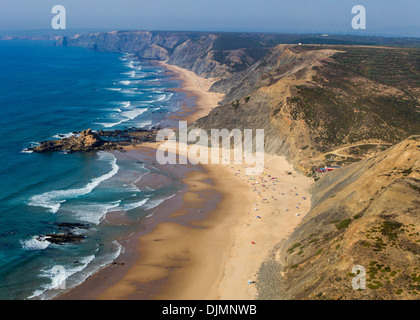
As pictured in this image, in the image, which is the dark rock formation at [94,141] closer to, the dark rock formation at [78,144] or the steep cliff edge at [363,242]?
the dark rock formation at [78,144]

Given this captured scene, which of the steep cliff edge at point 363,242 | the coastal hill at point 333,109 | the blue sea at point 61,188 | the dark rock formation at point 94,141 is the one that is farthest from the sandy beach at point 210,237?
the dark rock formation at point 94,141

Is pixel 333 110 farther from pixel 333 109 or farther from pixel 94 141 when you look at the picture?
pixel 94 141

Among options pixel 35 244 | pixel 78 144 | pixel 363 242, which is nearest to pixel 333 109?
pixel 363 242

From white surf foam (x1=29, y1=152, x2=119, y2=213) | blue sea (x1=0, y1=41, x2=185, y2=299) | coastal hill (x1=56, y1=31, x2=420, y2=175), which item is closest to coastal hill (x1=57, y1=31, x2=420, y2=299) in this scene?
coastal hill (x1=56, y1=31, x2=420, y2=175)

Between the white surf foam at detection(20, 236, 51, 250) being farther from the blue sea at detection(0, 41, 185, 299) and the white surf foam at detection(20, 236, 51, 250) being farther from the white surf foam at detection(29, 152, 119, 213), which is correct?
the white surf foam at detection(29, 152, 119, 213)
